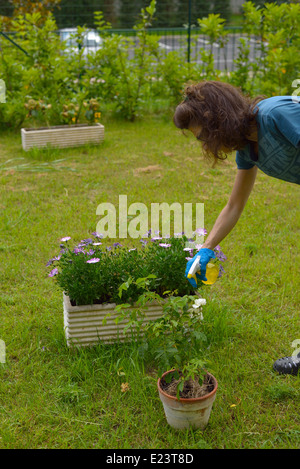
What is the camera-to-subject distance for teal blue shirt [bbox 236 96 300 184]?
198cm

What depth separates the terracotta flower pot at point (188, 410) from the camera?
208 centimetres

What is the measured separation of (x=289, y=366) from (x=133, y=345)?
0.79 meters

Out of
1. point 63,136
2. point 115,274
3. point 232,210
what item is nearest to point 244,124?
point 232,210

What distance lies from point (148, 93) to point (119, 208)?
3659 mm

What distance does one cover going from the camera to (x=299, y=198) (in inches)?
193

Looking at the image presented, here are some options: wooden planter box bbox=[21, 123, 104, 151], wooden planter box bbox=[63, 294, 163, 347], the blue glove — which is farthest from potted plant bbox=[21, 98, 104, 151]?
the blue glove

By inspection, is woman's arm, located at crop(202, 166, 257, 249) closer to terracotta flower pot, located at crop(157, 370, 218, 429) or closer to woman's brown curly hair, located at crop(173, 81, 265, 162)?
woman's brown curly hair, located at crop(173, 81, 265, 162)

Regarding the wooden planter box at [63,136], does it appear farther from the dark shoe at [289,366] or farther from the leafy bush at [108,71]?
the dark shoe at [289,366]

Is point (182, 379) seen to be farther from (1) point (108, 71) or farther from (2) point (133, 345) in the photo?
(1) point (108, 71)

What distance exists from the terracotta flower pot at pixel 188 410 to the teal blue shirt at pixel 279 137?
960 mm

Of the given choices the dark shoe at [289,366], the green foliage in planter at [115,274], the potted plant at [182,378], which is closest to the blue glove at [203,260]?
the potted plant at [182,378]

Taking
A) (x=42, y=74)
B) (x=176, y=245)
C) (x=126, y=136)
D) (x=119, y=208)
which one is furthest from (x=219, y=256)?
(x=42, y=74)

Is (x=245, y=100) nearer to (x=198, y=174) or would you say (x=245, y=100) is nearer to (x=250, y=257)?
(x=250, y=257)

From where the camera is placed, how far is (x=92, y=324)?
269 cm
